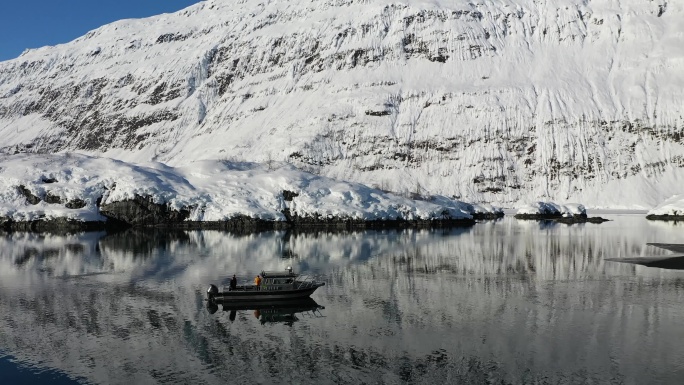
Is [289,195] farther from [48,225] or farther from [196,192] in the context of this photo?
[48,225]

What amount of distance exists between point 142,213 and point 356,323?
263ft

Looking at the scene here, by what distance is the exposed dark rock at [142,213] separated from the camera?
103 m

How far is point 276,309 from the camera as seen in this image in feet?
119

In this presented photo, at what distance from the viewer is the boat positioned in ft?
122

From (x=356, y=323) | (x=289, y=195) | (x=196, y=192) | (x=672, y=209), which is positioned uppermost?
(x=196, y=192)

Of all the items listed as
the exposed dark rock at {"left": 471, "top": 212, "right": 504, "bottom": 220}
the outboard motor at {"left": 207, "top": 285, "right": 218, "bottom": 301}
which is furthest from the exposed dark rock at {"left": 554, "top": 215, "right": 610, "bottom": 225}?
the outboard motor at {"left": 207, "top": 285, "right": 218, "bottom": 301}

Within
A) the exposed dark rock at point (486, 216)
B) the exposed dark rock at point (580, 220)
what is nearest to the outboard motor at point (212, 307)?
the exposed dark rock at point (580, 220)

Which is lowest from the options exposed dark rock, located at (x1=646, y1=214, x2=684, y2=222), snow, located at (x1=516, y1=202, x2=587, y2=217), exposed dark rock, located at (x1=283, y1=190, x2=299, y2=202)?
exposed dark rock, located at (x1=646, y1=214, x2=684, y2=222)

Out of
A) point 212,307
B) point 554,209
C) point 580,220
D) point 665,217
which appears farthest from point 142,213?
point 665,217

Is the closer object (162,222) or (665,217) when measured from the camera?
(162,222)

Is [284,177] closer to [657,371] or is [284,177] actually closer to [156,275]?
[156,275]

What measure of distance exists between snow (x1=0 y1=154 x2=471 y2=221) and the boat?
211 ft

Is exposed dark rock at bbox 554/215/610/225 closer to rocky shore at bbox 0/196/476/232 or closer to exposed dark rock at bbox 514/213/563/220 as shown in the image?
exposed dark rock at bbox 514/213/563/220

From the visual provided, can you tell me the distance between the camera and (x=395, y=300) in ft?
123
